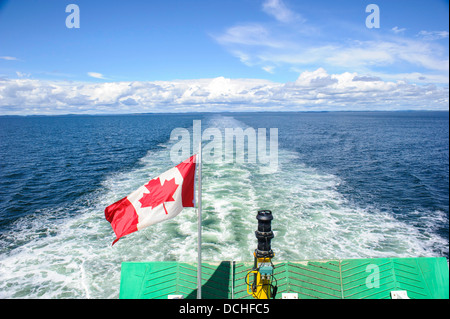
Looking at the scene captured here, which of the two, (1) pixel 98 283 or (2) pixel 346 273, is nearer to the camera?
(2) pixel 346 273

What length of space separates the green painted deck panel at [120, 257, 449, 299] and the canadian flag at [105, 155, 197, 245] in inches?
116

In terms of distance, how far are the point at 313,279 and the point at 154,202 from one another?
5.91m

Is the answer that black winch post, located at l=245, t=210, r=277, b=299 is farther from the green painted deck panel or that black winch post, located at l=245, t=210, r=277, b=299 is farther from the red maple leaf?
the red maple leaf

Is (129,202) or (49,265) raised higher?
(129,202)

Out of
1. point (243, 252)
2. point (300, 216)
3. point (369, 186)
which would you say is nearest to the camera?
point (243, 252)

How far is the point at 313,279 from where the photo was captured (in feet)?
28.8

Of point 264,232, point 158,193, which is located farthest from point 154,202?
point 264,232

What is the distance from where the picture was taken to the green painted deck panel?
334 inches

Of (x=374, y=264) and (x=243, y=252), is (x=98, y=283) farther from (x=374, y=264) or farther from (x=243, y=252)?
(x=374, y=264)

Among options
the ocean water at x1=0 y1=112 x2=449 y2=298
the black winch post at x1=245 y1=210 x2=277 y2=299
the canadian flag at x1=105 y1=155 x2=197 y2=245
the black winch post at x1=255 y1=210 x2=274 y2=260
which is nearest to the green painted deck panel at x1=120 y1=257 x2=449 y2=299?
the black winch post at x1=245 y1=210 x2=277 y2=299

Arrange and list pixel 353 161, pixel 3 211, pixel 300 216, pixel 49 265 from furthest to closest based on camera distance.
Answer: pixel 353 161 → pixel 3 211 → pixel 300 216 → pixel 49 265

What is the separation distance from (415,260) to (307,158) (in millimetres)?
29109

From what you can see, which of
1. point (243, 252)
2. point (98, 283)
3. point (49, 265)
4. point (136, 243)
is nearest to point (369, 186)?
point (243, 252)
